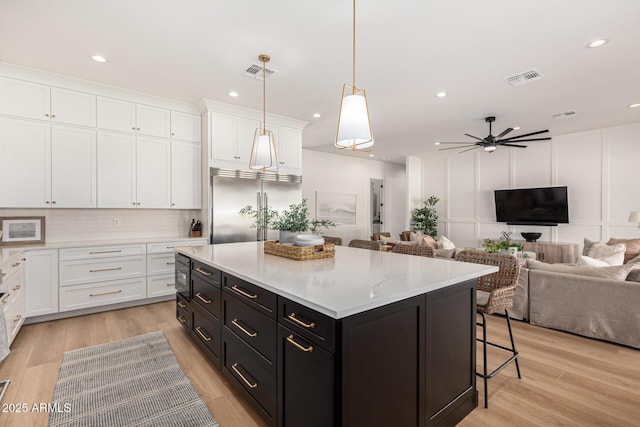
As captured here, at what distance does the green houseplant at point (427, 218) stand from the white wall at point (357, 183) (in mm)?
1165

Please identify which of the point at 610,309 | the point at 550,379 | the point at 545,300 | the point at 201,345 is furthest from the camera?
the point at 545,300

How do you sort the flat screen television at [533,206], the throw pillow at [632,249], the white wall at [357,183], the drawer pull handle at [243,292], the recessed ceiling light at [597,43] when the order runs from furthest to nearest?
the white wall at [357,183]
the flat screen television at [533,206]
the throw pillow at [632,249]
the recessed ceiling light at [597,43]
the drawer pull handle at [243,292]

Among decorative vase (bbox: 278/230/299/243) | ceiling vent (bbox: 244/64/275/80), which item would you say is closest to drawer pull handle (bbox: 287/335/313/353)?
decorative vase (bbox: 278/230/299/243)

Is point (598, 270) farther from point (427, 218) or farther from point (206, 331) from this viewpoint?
point (427, 218)

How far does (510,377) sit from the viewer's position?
7.65 feet

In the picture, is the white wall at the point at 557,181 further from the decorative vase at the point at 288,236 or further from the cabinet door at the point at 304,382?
the cabinet door at the point at 304,382

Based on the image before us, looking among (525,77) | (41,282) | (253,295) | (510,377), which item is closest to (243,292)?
(253,295)

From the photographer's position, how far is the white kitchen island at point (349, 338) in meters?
1.27

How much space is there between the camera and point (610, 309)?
9.42 feet

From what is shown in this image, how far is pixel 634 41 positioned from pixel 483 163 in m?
4.85

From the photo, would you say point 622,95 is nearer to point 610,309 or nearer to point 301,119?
point 610,309

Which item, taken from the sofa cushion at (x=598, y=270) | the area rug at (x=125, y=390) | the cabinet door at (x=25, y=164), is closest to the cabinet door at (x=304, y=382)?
the area rug at (x=125, y=390)

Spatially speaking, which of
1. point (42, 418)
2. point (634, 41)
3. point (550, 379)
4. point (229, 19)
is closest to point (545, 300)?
point (550, 379)

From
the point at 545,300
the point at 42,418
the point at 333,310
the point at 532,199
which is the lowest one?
the point at 42,418
